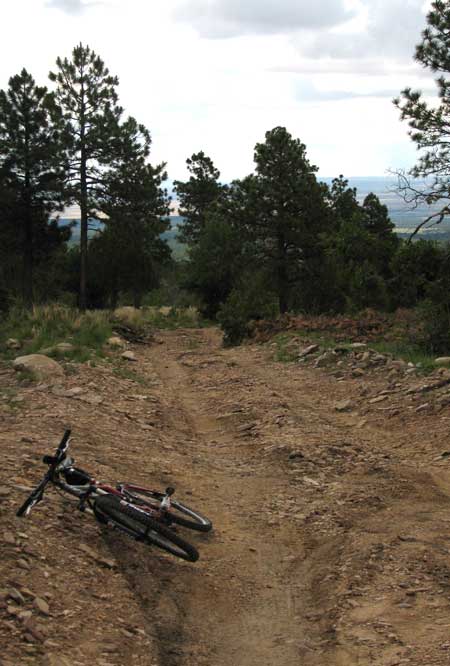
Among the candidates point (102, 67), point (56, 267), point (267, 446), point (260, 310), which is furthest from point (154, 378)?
point (56, 267)

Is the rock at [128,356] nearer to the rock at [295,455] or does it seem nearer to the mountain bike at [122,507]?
the rock at [295,455]

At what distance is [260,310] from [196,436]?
10802mm

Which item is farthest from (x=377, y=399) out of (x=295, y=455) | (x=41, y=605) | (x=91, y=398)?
(x=41, y=605)

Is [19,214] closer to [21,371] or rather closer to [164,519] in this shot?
[21,371]

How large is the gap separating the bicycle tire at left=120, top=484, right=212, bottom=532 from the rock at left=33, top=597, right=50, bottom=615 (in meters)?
1.31

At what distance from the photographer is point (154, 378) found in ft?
41.8

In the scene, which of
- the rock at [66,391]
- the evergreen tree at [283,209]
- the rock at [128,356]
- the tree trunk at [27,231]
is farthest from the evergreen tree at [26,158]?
the rock at [66,391]

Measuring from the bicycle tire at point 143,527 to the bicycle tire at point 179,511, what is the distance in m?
0.27

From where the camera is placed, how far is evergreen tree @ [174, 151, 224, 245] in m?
49.0

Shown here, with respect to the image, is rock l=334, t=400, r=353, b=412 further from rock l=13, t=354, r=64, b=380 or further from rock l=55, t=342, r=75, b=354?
rock l=55, t=342, r=75, b=354

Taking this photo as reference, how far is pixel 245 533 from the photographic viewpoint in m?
5.73

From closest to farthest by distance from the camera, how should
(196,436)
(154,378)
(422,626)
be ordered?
(422,626) → (196,436) → (154,378)

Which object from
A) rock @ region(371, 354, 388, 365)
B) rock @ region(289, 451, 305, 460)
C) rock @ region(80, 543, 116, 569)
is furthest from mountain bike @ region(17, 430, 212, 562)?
rock @ region(371, 354, 388, 365)

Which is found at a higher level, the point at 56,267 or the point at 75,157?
the point at 75,157
